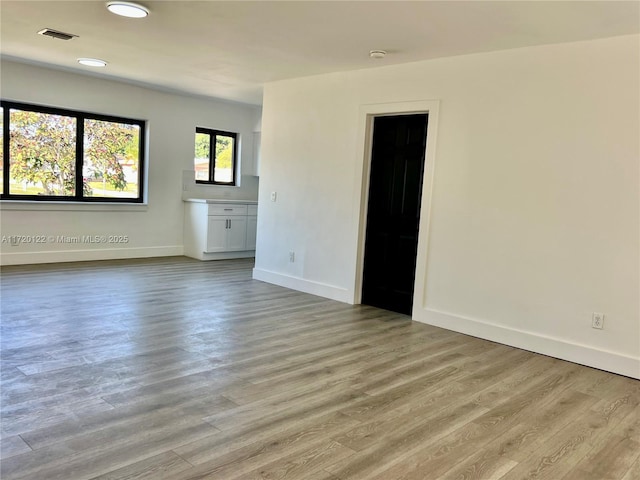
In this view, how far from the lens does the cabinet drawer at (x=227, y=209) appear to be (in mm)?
7191

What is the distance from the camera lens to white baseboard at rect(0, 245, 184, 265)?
20.0ft

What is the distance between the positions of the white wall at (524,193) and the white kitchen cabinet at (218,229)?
102 inches

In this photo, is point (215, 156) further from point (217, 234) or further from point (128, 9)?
point (128, 9)

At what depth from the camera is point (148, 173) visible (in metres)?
7.12

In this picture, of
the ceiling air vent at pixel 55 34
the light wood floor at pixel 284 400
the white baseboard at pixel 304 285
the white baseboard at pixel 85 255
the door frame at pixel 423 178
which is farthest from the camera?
the white baseboard at pixel 85 255

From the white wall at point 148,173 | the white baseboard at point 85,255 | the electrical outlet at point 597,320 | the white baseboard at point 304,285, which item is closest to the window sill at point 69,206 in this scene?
the white wall at point 148,173

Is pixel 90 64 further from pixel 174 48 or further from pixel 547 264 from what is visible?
pixel 547 264

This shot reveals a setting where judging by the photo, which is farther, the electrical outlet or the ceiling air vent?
the ceiling air vent

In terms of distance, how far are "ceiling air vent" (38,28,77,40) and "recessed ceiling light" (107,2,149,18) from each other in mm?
1047

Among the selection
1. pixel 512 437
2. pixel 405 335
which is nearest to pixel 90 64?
pixel 405 335

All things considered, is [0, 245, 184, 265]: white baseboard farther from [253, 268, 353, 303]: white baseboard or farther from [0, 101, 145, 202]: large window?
[253, 268, 353, 303]: white baseboard

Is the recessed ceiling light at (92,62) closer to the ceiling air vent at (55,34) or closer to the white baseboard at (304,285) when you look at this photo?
the ceiling air vent at (55,34)

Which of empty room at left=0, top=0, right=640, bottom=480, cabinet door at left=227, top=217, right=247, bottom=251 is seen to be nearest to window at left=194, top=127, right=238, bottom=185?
cabinet door at left=227, top=217, right=247, bottom=251

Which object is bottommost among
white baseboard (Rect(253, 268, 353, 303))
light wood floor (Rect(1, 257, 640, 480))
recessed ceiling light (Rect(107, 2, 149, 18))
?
light wood floor (Rect(1, 257, 640, 480))
